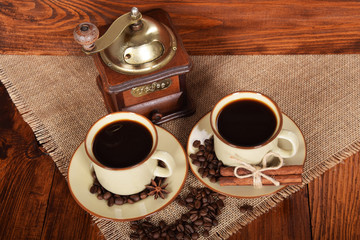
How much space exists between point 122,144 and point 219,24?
25.3 inches

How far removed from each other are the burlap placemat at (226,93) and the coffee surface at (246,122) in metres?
0.24

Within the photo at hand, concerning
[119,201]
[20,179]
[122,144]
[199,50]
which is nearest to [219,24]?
[199,50]

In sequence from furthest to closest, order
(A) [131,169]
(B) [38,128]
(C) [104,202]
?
(B) [38,128]
(C) [104,202]
(A) [131,169]

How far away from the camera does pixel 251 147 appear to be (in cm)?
125

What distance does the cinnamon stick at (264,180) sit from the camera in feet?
4.38

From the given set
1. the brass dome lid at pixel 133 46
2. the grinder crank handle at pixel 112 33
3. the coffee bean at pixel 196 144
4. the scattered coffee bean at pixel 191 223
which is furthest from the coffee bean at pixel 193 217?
the grinder crank handle at pixel 112 33

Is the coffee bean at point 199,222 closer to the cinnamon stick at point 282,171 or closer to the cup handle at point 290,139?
the cinnamon stick at point 282,171

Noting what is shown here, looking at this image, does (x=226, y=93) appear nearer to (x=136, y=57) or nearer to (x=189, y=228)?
(x=136, y=57)

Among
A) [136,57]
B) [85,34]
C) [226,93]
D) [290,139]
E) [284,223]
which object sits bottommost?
[284,223]

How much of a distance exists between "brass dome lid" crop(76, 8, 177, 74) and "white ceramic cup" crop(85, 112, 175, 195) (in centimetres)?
18

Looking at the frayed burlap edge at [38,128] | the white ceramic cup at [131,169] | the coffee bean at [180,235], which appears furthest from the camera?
the frayed burlap edge at [38,128]

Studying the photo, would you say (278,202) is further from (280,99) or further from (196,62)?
(196,62)

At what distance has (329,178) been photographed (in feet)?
4.89

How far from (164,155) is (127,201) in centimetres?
18
